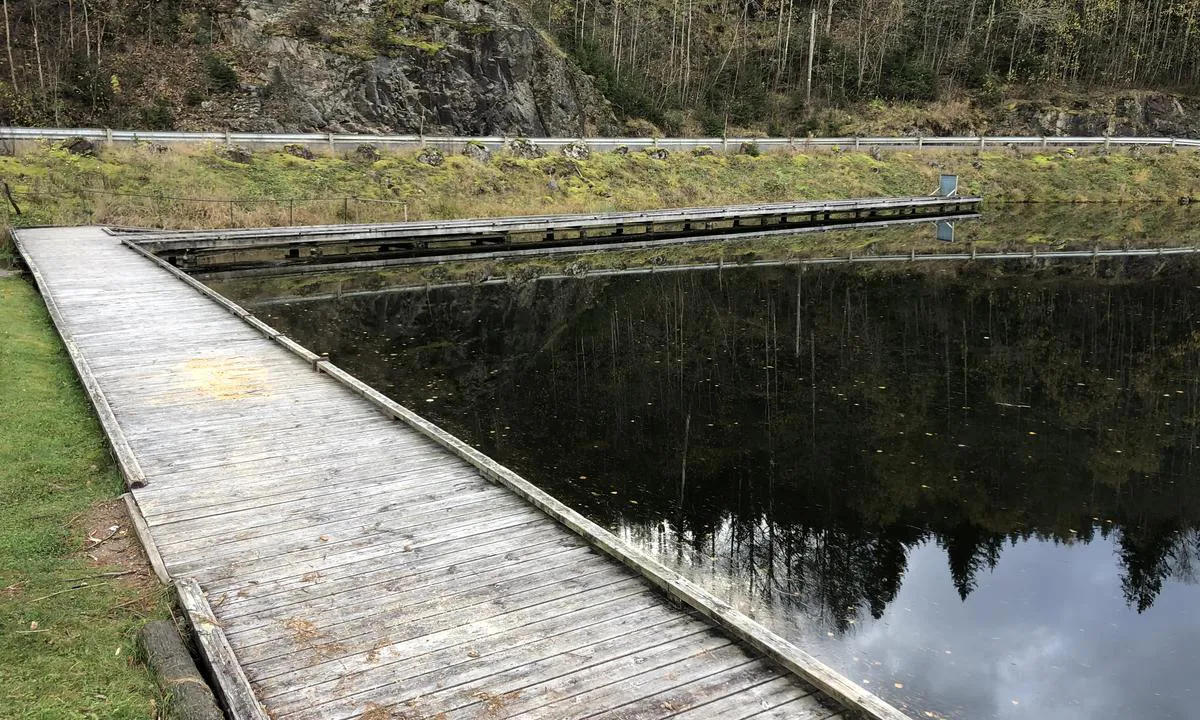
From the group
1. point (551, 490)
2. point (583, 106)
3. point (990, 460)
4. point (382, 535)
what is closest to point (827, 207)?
point (583, 106)

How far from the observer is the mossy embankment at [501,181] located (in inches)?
1091

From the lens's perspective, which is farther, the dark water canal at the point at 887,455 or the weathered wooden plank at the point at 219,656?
the dark water canal at the point at 887,455

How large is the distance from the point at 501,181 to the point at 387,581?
30799 mm

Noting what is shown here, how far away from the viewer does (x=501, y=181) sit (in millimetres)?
34875

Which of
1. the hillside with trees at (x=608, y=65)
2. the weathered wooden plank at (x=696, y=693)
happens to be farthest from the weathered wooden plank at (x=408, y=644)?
the hillside with trees at (x=608, y=65)

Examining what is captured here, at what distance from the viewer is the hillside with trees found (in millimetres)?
39156

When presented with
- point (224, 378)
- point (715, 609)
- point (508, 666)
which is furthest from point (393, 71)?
point (508, 666)

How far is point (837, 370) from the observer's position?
14289 millimetres

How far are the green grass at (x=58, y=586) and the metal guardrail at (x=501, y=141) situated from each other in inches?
967

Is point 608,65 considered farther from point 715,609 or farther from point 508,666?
point 508,666

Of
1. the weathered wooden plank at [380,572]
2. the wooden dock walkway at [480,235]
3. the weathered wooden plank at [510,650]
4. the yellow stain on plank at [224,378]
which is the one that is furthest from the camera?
the wooden dock walkway at [480,235]

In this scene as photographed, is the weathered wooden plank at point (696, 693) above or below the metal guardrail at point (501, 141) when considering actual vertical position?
below

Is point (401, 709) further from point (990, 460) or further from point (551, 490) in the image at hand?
point (990, 460)

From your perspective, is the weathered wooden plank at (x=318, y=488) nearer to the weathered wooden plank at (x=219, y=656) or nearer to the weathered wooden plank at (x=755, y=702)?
the weathered wooden plank at (x=219, y=656)
